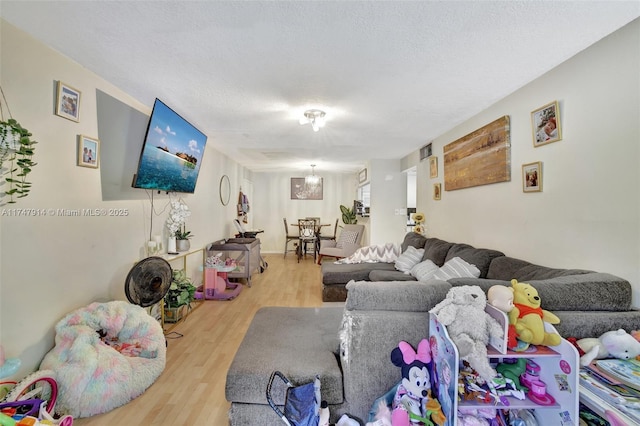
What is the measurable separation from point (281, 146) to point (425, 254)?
2718 millimetres

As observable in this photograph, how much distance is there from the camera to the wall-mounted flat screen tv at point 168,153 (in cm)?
240

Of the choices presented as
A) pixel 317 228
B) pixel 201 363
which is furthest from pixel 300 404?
pixel 317 228

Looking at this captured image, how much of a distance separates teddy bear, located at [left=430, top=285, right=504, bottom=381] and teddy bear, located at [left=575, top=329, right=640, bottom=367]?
44 cm

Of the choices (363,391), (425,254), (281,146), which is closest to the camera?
(363,391)

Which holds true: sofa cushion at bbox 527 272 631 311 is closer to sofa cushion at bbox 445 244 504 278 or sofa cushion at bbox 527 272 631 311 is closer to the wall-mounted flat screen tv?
sofa cushion at bbox 445 244 504 278

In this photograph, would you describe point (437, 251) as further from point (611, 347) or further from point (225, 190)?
point (225, 190)

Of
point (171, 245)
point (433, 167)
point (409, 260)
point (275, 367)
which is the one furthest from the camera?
point (433, 167)

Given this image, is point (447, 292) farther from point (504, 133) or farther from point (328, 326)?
point (504, 133)

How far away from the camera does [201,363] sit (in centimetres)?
222

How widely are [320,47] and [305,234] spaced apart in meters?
5.38

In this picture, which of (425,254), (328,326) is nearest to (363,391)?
(328,326)

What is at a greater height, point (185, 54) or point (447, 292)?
point (185, 54)

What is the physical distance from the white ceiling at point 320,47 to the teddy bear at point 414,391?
1679mm

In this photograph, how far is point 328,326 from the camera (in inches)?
78.2
